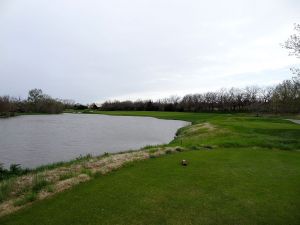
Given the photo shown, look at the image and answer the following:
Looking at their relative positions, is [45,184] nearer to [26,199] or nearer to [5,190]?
[5,190]

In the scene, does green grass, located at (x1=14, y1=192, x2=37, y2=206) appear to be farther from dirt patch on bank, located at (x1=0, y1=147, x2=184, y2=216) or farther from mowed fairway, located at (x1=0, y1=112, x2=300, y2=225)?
mowed fairway, located at (x1=0, y1=112, x2=300, y2=225)

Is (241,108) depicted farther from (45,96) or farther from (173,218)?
(173,218)

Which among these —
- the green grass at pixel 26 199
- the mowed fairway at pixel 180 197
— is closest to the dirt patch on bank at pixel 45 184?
the green grass at pixel 26 199

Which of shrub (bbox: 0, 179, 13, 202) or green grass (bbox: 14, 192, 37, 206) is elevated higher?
green grass (bbox: 14, 192, 37, 206)

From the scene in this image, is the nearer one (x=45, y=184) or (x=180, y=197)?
(x=180, y=197)

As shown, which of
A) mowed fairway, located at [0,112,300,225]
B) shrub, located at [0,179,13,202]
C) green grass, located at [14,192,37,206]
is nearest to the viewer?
mowed fairway, located at [0,112,300,225]

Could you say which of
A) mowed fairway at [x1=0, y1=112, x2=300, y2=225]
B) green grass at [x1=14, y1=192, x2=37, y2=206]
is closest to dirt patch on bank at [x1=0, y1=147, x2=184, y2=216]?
green grass at [x1=14, y1=192, x2=37, y2=206]

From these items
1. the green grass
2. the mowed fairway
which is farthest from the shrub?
the mowed fairway

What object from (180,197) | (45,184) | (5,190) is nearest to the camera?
(180,197)

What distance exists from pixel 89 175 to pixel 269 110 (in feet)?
264

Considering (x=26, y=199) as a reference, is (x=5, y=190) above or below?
below

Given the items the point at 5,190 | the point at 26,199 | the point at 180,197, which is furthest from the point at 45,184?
the point at 180,197

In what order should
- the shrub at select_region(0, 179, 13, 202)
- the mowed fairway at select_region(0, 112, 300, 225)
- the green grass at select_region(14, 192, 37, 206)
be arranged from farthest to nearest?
the shrub at select_region(0, 179, 13, 202) → the green grass at select_region(14, 192, 37, 206) → the mowed fairway at select_region(0, 112, 300, 225)

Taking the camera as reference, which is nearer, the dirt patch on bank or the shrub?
the dirt patch on bank
